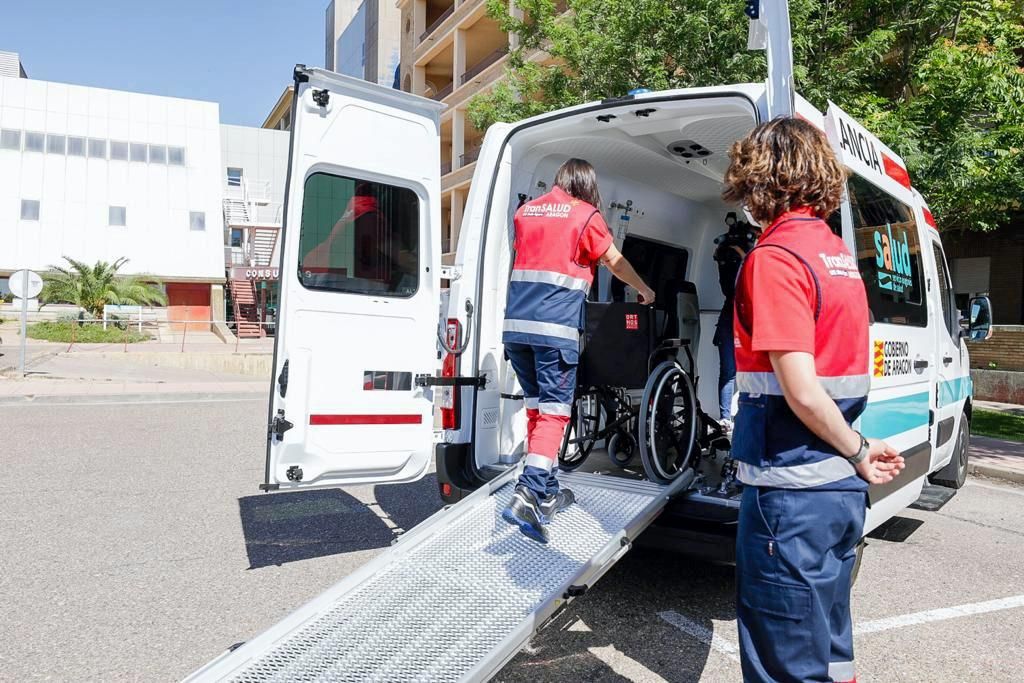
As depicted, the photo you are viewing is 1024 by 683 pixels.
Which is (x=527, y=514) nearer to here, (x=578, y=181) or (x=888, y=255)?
(x=578, y=181)

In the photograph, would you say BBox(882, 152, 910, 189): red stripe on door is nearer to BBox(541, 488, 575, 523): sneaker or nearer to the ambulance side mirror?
the ambulance side mirror

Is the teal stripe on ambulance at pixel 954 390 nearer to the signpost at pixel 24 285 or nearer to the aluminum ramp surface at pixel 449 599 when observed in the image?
the aluminum ramp surface at pixel 449 599

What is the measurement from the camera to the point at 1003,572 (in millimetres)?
4801

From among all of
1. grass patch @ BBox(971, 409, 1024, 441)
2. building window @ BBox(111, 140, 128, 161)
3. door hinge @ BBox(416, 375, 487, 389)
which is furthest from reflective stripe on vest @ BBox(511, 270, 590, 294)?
building window @ BBox(111, 140, 128, 161)

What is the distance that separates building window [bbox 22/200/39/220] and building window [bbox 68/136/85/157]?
10.4 feet

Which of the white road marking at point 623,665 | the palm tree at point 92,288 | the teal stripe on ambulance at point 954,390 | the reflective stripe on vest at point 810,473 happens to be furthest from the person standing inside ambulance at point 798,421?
the palm tree at point 92,288

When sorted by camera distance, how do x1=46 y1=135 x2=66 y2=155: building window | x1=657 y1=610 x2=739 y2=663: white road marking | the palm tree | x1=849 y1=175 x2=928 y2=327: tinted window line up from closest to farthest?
x1=657 y1=610 x2=739 y2=663: white road marking < x1=849 y1=175 x2=928 y2=327: tinted window < the palm tree < x1=46 y1=135 x2=66 y2=155: building window

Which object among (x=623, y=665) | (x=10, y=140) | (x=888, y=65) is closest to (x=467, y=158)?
(x=888, y=65)

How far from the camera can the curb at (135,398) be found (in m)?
12.8

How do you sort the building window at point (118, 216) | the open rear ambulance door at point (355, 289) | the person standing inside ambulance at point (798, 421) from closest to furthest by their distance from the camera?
the person standing inside ambulance at point (798, 421)
the open rear ambulance door at point (355, 289)
the building window at point (118, 216)

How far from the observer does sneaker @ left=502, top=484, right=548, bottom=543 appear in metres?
3.45

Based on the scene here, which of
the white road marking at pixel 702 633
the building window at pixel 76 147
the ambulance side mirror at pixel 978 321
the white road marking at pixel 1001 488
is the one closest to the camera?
the white road marking at pixel 702 633

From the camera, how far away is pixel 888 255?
163 inches

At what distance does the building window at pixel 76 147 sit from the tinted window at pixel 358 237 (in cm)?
4040
